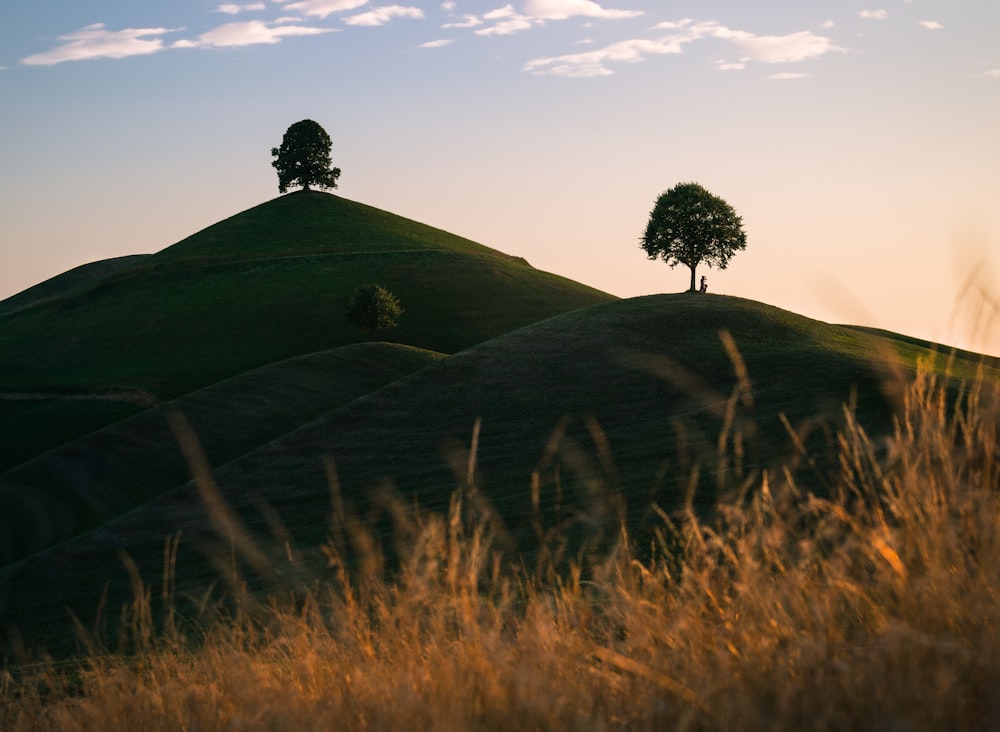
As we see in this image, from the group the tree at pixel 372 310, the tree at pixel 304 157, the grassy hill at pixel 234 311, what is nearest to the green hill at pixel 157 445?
the grassy hill at pixel 234 311

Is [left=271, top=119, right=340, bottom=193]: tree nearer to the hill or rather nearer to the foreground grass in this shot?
the hill

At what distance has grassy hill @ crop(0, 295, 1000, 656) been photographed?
26.7 meters

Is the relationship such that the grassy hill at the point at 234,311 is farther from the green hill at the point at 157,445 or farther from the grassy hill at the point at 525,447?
the grassy hill at the point at 525,447

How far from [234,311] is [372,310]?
1602 cm

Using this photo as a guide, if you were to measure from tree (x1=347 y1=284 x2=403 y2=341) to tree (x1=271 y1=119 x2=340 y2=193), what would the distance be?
5369 centimetres

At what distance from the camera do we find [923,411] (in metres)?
5.55

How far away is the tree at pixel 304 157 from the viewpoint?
4990 inches

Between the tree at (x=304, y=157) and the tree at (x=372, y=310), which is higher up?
the tree at (x=304, y=157)

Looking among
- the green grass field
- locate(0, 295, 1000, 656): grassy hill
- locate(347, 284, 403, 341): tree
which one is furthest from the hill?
locate(0, 295, 1000, 656): grassy hill

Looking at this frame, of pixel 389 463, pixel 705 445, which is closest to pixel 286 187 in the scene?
pixel 389 463

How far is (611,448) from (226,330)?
57.3 meters

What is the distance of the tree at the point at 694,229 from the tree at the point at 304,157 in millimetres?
70149

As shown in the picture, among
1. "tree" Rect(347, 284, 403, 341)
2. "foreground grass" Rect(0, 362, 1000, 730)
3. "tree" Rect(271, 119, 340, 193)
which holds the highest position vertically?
"tree" Rect(271, 119, 340, 193)

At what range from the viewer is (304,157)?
127 metres
